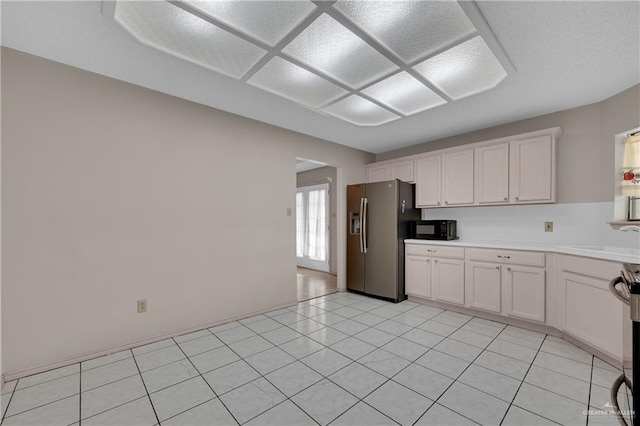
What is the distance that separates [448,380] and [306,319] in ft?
5.46

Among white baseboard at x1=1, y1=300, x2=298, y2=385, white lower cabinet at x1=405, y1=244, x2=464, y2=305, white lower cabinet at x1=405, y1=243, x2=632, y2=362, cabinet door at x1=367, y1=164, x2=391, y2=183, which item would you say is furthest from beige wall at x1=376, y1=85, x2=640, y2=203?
white baseboard at x1=1, y1=300, x2=298, y2=385

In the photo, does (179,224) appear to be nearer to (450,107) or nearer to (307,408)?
(307,408)

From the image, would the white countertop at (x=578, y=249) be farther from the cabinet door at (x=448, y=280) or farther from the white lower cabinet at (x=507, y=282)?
the cabinet door at (x=448, y=280)

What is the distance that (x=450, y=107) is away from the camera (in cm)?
301

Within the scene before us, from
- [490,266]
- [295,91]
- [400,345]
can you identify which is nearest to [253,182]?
[295,91]

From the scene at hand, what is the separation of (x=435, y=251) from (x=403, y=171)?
1395mm

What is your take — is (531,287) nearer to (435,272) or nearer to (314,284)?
(435,272)

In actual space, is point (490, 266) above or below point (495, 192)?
below

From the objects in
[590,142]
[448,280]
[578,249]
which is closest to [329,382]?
[448,280]

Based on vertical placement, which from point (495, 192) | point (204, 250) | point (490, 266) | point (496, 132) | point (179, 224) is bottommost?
point (490, 266)

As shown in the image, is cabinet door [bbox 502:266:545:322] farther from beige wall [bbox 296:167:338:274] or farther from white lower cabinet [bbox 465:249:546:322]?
beige wall [bbox 296:167:338:274]

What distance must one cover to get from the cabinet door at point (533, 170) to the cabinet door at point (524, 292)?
2.77 feet

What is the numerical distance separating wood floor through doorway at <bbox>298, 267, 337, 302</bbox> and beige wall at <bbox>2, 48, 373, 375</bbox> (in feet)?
3.16

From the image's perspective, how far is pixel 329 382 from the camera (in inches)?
77.7
